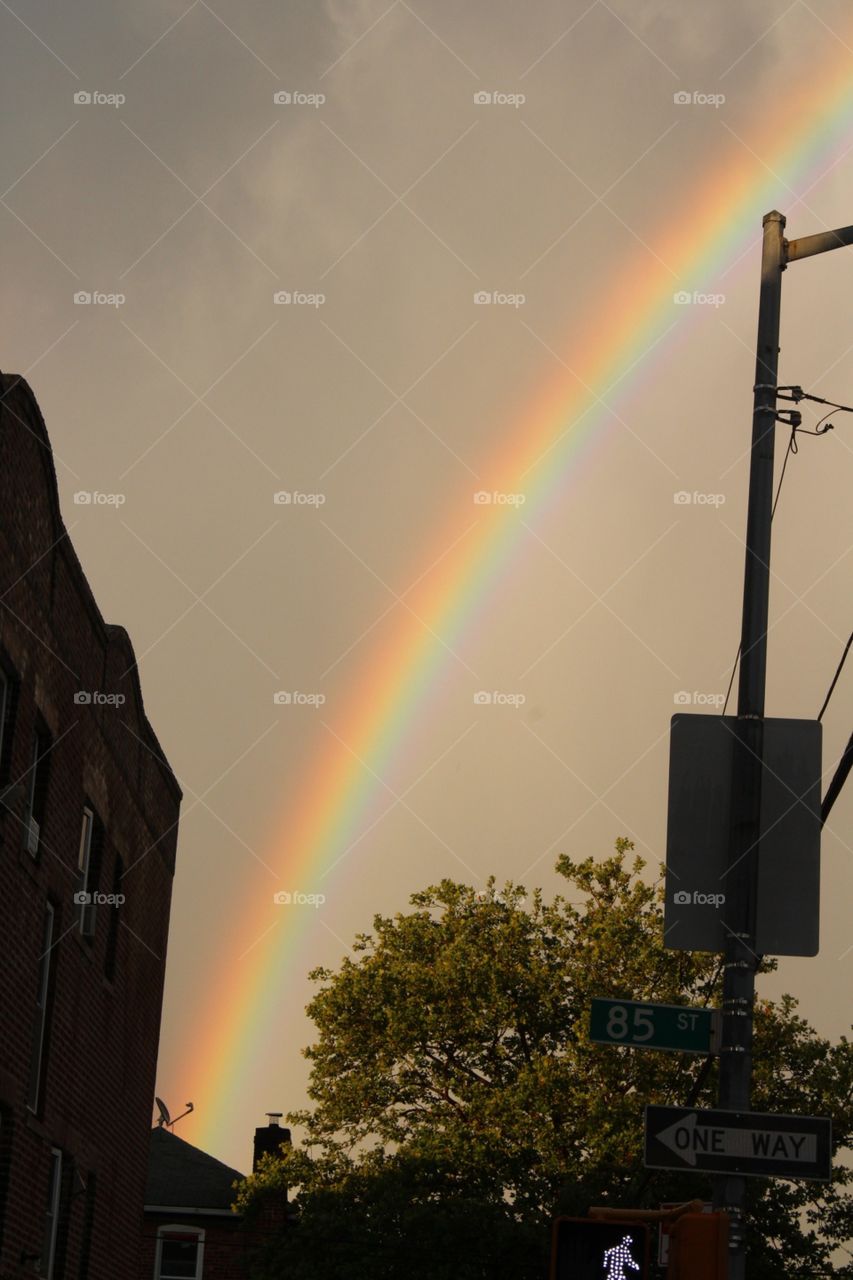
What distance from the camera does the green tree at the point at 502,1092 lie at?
32.9 meters

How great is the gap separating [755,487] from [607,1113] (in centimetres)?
2737

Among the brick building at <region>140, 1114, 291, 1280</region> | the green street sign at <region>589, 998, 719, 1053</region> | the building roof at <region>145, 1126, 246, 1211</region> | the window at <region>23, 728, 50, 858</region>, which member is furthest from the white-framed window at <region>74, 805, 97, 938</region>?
the building roof at <region>145, 1126, 246, 1211</region>

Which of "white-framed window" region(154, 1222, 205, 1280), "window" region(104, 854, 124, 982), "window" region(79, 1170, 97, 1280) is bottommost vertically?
"white-framed window" region(154, 1222, 205, 1280)

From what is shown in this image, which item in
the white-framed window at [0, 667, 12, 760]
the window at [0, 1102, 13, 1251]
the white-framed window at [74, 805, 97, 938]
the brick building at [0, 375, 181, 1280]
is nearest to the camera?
the white-framed window at [0, 667, 12, 760]

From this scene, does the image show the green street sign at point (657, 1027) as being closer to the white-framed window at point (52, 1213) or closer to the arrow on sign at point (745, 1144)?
the arrow on sign at point (745, 1144)

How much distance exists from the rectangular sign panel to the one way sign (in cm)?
87

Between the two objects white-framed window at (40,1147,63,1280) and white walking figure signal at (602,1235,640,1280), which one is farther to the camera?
white-framed window at (40,1147,63,1280)

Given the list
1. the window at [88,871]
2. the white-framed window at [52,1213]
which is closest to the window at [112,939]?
the window at [88,871]

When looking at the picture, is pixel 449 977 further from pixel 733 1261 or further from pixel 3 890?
pixel 733 1261

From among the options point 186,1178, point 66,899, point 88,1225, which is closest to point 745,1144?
point 66,899

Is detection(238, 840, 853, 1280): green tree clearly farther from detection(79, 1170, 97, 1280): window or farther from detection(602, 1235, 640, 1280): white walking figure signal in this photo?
detection(602, 1235, 640, 1280): white walking figure signal

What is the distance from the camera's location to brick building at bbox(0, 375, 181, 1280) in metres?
16.3

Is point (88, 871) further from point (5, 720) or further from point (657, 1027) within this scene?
point (657, 1027)

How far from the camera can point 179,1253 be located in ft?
143
